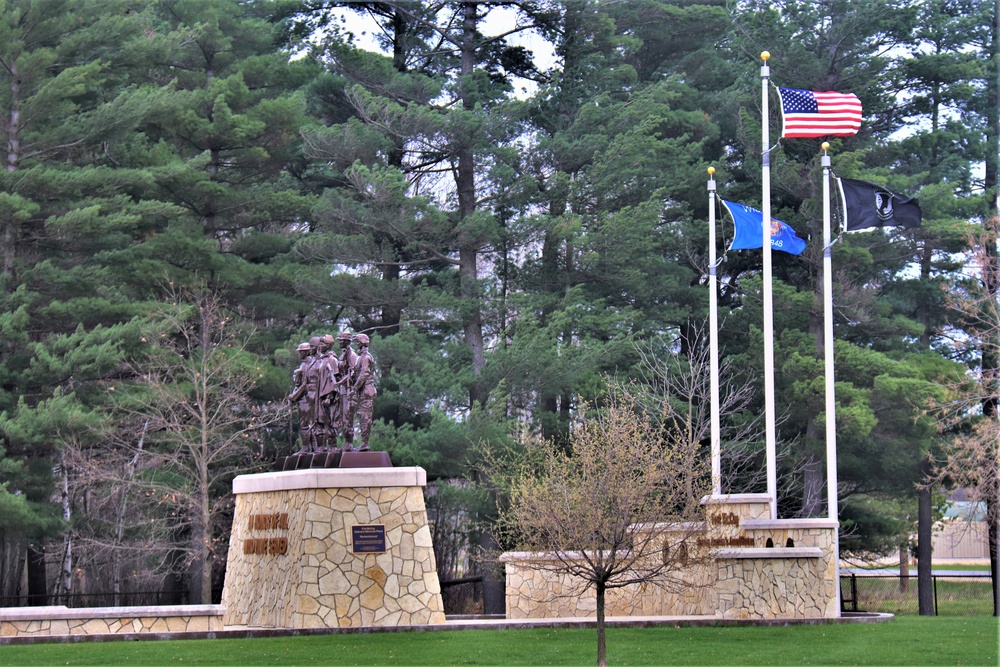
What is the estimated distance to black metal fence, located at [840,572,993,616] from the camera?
109 feet

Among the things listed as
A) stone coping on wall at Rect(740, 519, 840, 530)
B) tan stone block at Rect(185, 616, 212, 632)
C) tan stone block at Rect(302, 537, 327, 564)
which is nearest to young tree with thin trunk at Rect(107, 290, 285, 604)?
tan stone block at Rect(185, 616, 212, 632)

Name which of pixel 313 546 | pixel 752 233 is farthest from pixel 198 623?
pixel 752 233

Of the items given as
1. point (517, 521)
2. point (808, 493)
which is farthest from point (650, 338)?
point (517, 521)

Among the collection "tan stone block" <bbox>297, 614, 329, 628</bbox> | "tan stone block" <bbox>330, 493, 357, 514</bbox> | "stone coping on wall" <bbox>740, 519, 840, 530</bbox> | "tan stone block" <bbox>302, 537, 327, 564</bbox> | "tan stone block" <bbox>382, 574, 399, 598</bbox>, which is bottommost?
"tan stone block" <bbox>297, 614, 329, 628</bbox>

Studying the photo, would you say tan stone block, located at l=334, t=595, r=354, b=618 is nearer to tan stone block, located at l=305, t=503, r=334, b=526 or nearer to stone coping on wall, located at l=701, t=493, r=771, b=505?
tan stone block, located at l=305, t=503, r=334, b=526

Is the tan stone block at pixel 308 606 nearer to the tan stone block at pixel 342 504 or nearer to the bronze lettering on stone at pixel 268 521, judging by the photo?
the bronze lettering on stone at pixel 268 521

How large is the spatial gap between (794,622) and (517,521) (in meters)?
7.42

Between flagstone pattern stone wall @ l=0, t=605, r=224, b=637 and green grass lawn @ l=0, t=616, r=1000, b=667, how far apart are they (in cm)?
114

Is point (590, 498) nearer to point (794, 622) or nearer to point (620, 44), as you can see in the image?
point (794, 622)

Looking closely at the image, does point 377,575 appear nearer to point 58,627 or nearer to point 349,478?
point 349,478

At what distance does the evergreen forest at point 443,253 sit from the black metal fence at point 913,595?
181 cm

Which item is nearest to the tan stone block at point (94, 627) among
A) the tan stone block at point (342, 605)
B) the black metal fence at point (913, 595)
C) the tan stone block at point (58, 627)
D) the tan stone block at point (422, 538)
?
the tan stone block at point (58, 627)

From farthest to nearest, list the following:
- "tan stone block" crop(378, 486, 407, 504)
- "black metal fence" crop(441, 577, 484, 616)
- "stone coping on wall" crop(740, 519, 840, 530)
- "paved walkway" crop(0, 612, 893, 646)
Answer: "black metal fence" crop(441, 577, 484, 616) < "stone coping on wall" crop(740, 519, 840, 530) < "tan stone block" crop(378, 486, 407, 504) < "paved walkway" crop(0, 612, 893, 646)

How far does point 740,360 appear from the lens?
32.9m
